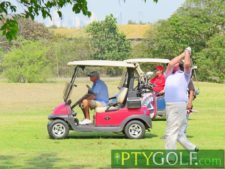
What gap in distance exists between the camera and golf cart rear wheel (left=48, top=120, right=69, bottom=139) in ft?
44.8

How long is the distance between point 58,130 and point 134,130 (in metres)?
1.69

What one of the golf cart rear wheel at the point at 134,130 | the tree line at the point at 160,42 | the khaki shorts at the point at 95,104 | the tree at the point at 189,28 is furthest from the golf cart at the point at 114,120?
the tree at the point at 189,28

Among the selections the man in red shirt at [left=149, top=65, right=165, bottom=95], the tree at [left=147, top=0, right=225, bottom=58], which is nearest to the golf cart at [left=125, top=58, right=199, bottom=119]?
the man in red shirt at [left=149, top=65, right=165, bottom=95]

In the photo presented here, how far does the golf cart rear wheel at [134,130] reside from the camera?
13609 millimetres

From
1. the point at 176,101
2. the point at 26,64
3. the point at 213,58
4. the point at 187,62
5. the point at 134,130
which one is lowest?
the point at 134,130

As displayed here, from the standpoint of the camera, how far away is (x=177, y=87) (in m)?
9.04

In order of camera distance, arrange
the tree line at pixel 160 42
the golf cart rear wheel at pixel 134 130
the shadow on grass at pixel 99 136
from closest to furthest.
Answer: the golf cart rear wheel at pixel 134 130 < the shadow on grass at pixel 99 136 < the tree line at pixel 160 42

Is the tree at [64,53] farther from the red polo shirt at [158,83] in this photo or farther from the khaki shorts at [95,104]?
the khaki shorts at [95,104]

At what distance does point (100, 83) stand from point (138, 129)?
1.38 meters

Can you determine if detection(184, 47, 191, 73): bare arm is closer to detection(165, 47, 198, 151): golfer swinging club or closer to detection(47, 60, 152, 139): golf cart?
detection(165, 47, 198, 151): golfer swinging club

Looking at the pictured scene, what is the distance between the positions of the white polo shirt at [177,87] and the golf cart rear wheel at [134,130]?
15.0 ft

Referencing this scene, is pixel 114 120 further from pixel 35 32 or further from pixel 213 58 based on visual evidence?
pixel 35 32

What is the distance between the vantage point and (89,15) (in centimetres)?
613

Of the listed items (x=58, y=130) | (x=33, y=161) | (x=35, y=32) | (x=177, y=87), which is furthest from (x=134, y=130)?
(x=35, y=32)
